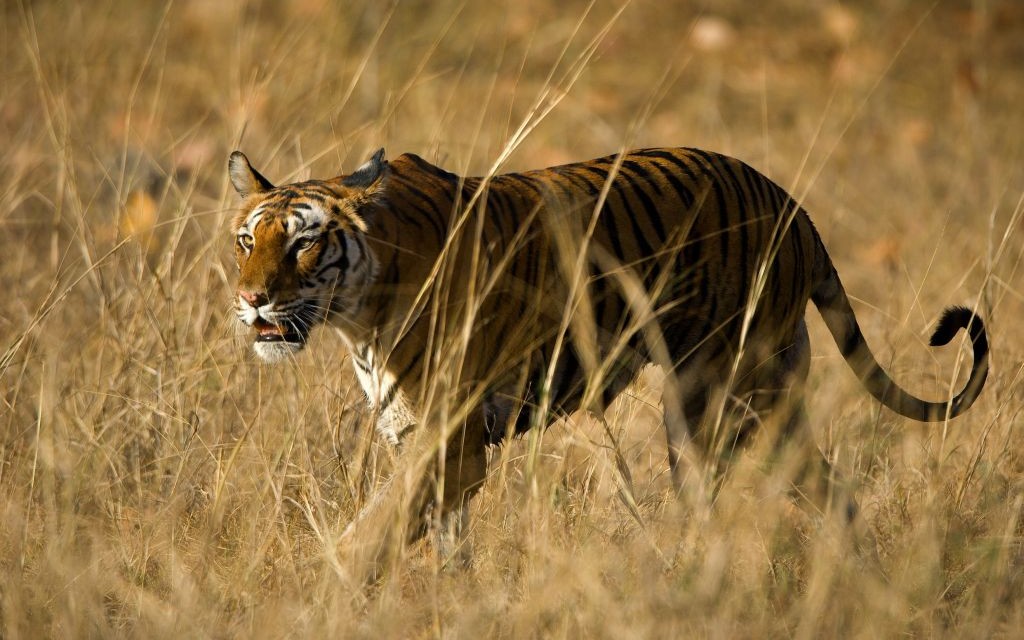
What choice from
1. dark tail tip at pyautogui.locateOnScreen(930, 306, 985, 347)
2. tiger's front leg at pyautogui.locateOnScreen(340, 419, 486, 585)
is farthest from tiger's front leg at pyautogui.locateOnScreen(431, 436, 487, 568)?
dark tail tip at pyautogui.locateOnScreen(930, 306, 985, 347)

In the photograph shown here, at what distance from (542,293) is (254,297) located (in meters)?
0.76

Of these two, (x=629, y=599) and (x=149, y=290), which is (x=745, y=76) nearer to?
(x=149, y=290)

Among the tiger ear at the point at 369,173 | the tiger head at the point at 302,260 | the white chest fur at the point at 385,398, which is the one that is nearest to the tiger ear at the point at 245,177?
the tiger head at the point at 302,260

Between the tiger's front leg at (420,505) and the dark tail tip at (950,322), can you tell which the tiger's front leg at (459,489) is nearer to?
the tiger's front leg at (420,505)

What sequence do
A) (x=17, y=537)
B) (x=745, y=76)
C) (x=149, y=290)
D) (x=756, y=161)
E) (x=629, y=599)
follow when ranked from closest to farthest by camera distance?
(x=629, y=599) → (x=17, y=537) → (x=149, y=290) → (x=756, y=161) → (x=745, y=76)

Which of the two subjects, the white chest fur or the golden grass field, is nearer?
the golden grass field

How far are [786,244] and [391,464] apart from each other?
1.24 metres

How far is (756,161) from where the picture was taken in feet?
23.0

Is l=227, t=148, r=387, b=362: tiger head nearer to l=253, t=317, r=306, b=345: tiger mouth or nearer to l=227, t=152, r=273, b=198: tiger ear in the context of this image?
l=253, t=317, r=306, b=345: tiger mouth

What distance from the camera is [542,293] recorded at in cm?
331

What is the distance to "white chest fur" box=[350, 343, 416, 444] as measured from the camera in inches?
122

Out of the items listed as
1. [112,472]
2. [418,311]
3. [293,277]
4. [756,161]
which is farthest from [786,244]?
[756,161]

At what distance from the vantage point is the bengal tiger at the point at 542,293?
9.93 ft

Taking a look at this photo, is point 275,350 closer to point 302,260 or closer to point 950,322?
point 302,260
